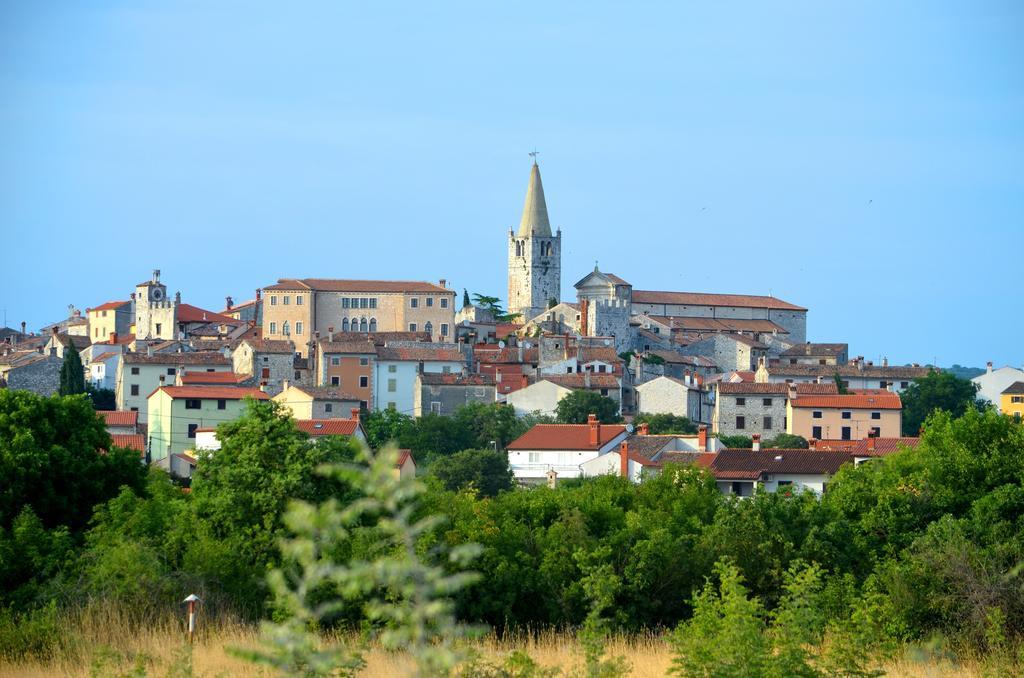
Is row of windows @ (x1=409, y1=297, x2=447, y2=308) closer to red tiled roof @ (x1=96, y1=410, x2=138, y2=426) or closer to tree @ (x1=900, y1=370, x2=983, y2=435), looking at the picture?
tree @ (x1=900, y1=370, x2=983, y2=435)

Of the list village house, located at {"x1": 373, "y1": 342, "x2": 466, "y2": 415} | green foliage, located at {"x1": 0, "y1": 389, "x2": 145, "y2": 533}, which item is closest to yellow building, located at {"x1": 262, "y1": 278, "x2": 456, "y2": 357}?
village house, located at {"x1": 373, "y1": 342, "x2": 466, "y2": 415}

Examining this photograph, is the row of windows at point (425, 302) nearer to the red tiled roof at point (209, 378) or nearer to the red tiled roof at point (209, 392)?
the red tiled roof at point (209, 378)

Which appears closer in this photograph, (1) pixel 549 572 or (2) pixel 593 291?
(1) pixel 549 572

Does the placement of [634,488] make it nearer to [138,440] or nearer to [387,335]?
[138,440]

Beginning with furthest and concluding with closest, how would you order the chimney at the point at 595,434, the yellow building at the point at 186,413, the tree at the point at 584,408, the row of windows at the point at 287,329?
the row of windows at the point at 287,329
the tree at the point at 584,408
the yellow building at the point at 186,413
the chimney at the point at 595,434

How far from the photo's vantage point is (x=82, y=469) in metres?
23.8

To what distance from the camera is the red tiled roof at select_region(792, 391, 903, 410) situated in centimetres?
6812

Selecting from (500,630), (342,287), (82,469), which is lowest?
(500,630)

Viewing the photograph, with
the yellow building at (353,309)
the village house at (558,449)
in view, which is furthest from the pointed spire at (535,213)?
the village house at (558,449)

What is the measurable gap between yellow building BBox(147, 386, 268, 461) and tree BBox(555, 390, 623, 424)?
15.5 meters

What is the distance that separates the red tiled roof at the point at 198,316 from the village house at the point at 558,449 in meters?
40.9

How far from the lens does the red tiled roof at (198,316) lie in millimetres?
95000

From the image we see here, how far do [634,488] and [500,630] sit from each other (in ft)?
39.7

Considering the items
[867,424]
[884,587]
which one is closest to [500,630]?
[884,587]
